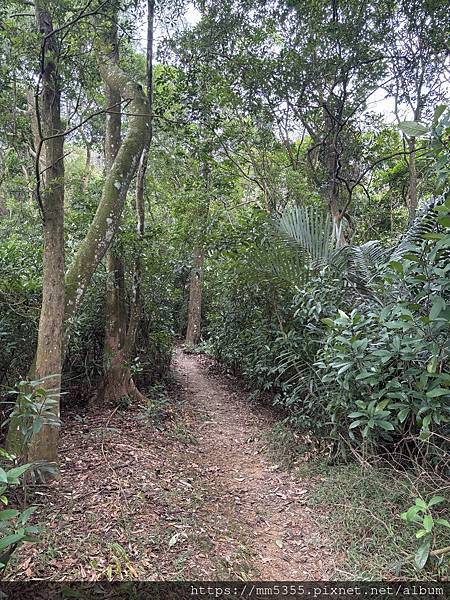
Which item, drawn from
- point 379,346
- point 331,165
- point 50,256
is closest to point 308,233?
point 379,346

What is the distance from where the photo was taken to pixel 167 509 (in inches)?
104

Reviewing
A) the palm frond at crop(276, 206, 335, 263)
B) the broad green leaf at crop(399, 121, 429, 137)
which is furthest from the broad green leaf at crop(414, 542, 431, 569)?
the palm frond at crop(276, 206, 335, 263)

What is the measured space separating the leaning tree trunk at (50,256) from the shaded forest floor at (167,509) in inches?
13.4

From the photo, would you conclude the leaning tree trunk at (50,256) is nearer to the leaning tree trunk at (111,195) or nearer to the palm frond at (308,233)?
the leaning tree trunk at (111,195)

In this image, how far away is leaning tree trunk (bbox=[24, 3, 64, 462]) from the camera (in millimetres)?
2711

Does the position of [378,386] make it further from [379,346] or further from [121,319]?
[121,319]

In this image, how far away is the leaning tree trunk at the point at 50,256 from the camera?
8.89ft

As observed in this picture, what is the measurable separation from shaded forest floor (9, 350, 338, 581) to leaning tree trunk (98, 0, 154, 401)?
28cm

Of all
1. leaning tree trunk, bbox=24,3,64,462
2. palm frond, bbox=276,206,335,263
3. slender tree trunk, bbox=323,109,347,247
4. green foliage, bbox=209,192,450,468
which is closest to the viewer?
green foliage, bbox=209,192,450,468

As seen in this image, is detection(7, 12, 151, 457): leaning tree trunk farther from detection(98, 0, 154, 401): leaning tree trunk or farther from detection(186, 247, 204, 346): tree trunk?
detection(186, 247, 204, 346): tree trunk

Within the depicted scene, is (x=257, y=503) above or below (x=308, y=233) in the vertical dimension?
below

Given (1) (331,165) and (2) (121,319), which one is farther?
(1) (331,165)

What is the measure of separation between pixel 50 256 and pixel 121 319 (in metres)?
1.99

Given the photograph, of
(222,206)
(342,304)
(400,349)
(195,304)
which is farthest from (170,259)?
(195,304)
